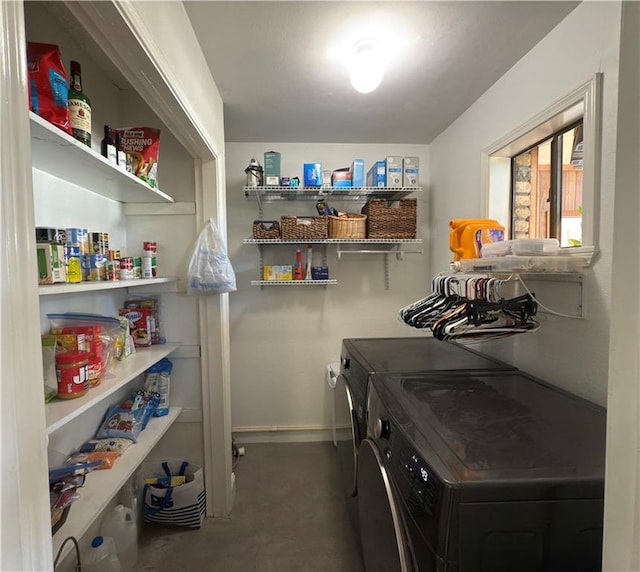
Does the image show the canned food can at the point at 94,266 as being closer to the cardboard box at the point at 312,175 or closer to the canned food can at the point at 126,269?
the canned food can at the point at 126,269

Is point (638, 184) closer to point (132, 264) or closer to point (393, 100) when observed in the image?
point (132, 264)

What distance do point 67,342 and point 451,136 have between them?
8.17 feet

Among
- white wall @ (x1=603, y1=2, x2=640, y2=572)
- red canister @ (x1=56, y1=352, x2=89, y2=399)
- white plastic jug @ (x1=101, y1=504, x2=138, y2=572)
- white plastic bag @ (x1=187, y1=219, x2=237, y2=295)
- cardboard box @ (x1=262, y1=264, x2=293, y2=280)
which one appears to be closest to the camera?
white wall @ (x1=603, y1=2, x2=640, y2=572)

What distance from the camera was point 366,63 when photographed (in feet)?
4.72

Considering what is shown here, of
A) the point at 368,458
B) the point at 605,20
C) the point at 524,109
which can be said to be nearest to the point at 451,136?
the point at 524,109

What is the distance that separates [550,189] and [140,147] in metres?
2.00

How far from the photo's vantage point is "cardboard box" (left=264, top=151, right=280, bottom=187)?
2.24 m

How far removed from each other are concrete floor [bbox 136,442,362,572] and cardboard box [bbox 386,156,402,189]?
6.64 ft

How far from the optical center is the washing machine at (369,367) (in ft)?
4.72

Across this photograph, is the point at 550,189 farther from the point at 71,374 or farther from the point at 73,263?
the point at 71,374

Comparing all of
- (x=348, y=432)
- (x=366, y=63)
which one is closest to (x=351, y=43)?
(x=366, y=63)

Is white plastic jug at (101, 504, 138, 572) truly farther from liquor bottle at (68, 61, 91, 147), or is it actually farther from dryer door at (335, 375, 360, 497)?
liquor bottle at (68, 61, 91, 147)

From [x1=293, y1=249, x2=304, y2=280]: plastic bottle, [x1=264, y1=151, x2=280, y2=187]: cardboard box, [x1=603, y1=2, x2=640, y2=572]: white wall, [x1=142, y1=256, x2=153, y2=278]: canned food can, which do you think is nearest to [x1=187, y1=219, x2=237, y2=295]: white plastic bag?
[x1=142, y1=256, x2=153, y2=278]: canned food can

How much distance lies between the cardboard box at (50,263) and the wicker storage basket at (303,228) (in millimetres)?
1422
